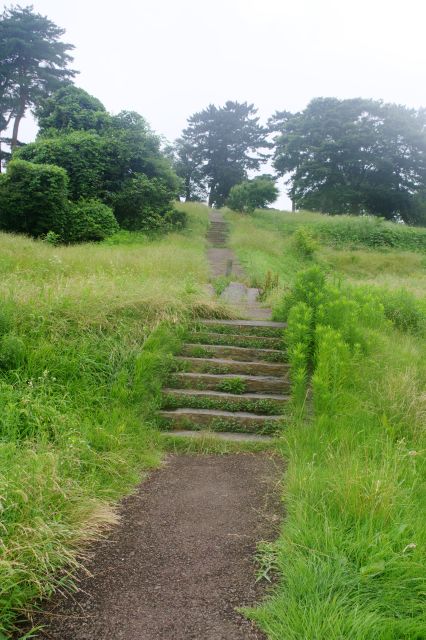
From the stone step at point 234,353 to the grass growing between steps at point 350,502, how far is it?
21.3 inches

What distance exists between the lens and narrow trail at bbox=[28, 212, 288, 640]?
2.30m

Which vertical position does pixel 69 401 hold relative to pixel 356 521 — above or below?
below

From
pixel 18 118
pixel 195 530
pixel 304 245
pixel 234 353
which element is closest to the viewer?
pixel 195 530

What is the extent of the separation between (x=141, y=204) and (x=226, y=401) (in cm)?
1406

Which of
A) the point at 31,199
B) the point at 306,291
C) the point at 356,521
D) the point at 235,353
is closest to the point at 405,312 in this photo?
the point at 306,291

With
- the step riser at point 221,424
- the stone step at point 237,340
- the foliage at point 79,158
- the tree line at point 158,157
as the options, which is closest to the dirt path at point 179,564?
the step riser at point 221,424

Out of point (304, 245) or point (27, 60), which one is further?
point (27, 60)

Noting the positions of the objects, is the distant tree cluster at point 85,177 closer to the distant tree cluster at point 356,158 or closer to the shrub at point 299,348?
the shrub at point 299,348

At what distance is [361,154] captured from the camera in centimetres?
3328

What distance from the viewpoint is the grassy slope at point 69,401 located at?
2566 mm

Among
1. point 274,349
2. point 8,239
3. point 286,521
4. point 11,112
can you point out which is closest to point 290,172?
point 11,112

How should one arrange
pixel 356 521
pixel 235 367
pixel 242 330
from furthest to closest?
pixel 242 330, pixel 235 367, pixel 356 521

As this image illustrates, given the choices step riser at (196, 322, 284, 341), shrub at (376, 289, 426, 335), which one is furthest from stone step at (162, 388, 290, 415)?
shrub at (376, 289, 426, 335)

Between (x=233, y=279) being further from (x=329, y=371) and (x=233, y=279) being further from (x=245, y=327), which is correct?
(x=329, y=371)
